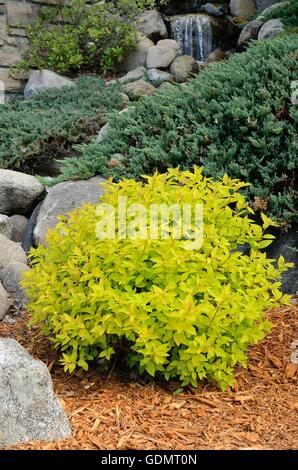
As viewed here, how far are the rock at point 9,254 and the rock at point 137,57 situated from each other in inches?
264

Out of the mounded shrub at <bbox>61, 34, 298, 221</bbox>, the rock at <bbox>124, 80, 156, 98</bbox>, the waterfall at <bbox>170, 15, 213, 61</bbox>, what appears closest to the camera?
the mounded shrub at <bbox>61, 34, 298, 221</bbox>

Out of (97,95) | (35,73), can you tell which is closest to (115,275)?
(97,95)

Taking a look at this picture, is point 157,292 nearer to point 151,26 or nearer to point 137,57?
point 137,57

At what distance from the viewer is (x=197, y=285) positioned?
9.52ft

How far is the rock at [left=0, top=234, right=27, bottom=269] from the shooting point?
187 inches

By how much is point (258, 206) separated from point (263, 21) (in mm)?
7329

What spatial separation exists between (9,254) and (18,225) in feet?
4.03

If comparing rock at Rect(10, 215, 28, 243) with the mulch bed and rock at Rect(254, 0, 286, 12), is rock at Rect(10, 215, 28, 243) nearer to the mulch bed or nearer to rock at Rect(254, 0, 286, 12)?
the mulch bed

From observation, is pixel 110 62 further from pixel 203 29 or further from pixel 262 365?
pixel 262 365

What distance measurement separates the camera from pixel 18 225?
5.96m

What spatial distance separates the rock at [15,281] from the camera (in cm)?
433

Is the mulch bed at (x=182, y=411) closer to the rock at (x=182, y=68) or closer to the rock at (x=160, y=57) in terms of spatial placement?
the rock at (x=182, y=68)

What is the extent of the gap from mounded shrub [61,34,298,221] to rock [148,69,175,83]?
384 cm

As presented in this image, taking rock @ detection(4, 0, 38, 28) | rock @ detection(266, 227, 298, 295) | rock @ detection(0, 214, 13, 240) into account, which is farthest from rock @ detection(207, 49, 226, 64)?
rock @ detection(266, 227, 298, 295)
